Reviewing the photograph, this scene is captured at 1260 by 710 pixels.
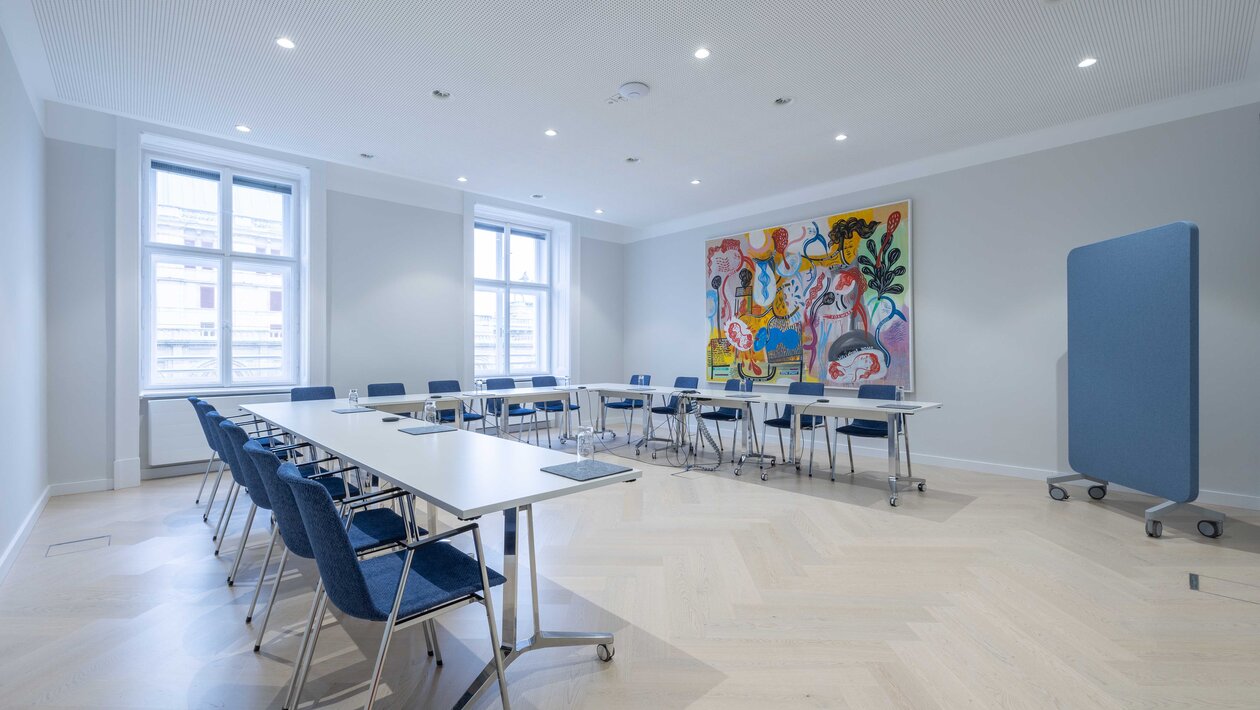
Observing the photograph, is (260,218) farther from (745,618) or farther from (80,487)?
(745,618)

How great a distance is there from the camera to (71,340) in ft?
15.4

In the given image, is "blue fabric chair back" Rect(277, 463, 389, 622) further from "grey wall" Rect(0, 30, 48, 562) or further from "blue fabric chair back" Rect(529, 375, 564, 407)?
"blue fabric chair back" Rect(529, 375, 564, 407)

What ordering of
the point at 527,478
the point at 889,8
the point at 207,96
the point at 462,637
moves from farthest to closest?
the point at 207,96
the point at 889,8
the point at 462,637
the point at 527,478

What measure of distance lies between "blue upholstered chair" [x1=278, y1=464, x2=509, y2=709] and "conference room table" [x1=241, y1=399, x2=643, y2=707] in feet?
0.50

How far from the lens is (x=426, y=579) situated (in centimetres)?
178

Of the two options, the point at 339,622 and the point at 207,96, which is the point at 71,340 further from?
the point at 339,622

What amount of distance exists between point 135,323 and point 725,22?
5.60 meters

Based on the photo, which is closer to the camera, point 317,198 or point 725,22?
point 725,22

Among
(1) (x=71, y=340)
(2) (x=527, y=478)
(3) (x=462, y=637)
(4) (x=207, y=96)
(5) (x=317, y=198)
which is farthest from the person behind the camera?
(5) (x=317, y=198)

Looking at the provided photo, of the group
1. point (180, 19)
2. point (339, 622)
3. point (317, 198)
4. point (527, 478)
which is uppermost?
point (180, 19)

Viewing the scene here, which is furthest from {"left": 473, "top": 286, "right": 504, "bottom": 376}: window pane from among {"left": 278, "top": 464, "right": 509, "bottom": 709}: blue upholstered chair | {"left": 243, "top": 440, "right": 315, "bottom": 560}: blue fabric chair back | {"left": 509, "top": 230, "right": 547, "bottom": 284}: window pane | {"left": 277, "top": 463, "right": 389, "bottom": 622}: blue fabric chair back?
{"left": 277, "top": 463, "right": 389, "bottom": 622}: blue fabric chair back

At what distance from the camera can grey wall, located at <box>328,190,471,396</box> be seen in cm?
618

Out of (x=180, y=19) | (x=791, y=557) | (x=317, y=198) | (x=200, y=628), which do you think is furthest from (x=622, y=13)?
(x=317, y=198)

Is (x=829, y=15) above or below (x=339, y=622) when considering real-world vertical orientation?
above
